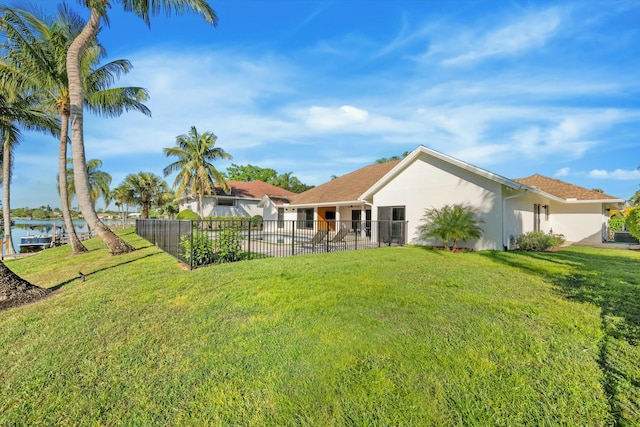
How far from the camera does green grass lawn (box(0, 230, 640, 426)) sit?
247 cm

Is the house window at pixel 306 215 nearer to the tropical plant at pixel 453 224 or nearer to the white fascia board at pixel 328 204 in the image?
the white fascia board at pixel 328 204

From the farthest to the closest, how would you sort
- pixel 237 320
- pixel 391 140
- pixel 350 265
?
1. pixel 391 140
2. pixel 350 265
3. pixel 237 320

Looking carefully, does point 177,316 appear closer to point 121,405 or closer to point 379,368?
point 121,405

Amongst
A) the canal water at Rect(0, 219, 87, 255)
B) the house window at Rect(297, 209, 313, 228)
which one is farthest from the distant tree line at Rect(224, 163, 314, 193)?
the house window at Rect(297, 209, 313, 228)

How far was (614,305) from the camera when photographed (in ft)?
15.5

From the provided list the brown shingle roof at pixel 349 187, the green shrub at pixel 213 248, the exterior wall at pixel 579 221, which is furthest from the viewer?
the brown shingle roof at pixel 349 187

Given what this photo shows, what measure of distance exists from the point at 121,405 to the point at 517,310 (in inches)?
209

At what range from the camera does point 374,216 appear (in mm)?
16781

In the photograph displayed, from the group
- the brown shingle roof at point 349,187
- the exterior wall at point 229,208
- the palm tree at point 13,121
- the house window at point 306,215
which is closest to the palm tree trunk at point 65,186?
the palm tree at point 13,121

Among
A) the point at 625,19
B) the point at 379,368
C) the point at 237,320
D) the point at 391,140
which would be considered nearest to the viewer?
the point at 379,368

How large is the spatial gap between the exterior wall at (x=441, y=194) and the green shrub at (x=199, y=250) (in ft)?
32.9

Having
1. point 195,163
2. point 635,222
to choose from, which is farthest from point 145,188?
point 635,222

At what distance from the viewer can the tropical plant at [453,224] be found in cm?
1162

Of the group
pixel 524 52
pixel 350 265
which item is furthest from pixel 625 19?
pixel 350 265
